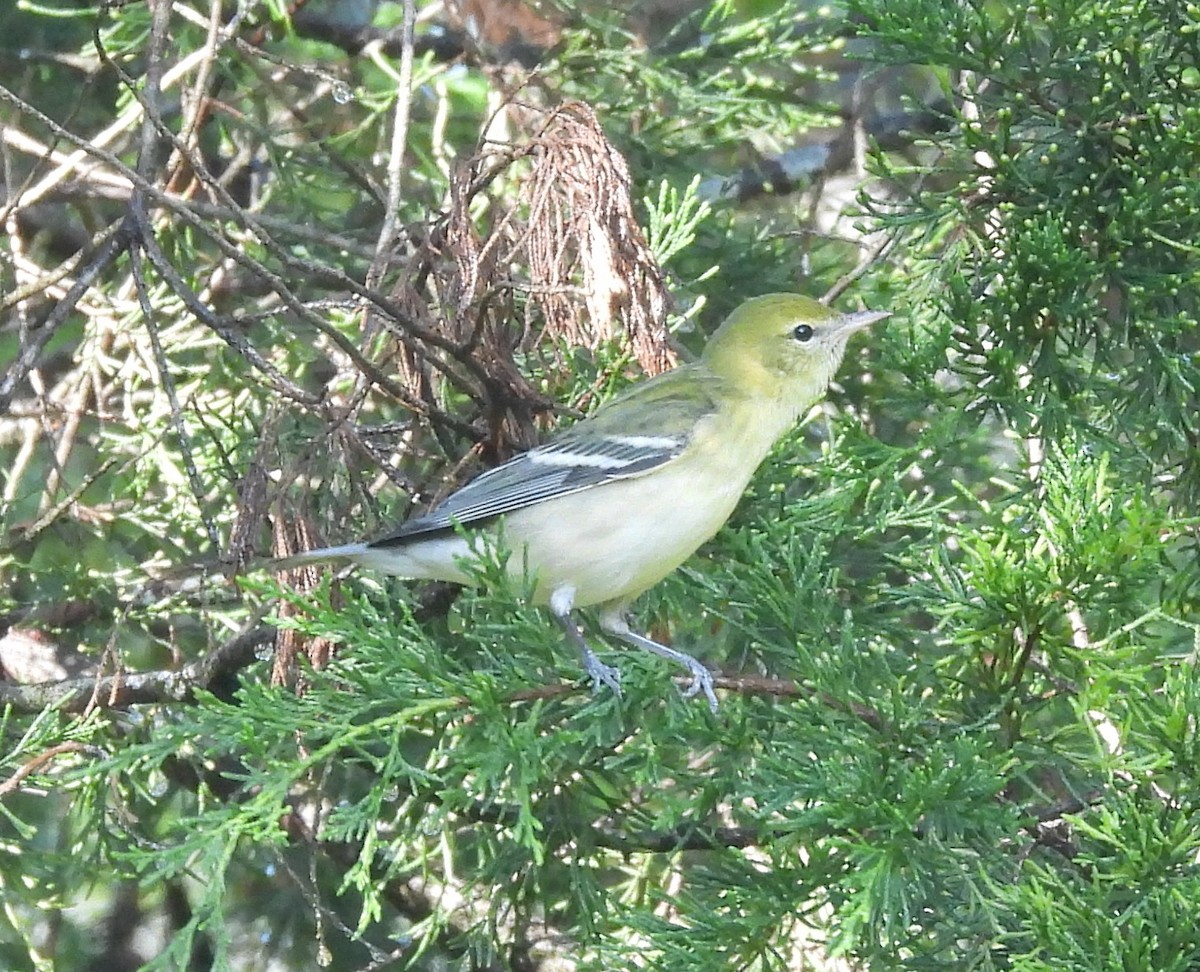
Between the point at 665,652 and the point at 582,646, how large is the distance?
23 centimetres

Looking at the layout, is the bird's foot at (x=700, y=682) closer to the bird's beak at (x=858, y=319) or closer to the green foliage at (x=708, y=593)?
the green foliage at (x=708, y=593)

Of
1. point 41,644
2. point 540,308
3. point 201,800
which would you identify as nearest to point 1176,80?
→ point 540,308

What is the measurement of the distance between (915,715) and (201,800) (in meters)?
1.95

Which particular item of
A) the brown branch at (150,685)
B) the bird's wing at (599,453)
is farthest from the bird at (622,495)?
the brown branch at (150,685)

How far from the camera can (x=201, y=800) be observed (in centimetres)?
370

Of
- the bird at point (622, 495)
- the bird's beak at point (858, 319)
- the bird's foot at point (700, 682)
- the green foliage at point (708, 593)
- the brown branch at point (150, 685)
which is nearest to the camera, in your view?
the green foliage at point (708, 593)

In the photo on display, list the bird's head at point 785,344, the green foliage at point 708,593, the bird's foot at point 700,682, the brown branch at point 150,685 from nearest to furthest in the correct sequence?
1. the green foliage at point 708,593
2. the bird's foot at point 700,682
3. the brown branch at point 150,685
4. the bird's head at point 785,344

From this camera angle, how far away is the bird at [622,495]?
3330mm

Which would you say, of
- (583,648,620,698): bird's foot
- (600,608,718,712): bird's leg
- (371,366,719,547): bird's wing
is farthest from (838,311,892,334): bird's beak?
(583,648,620,698): bird's foot

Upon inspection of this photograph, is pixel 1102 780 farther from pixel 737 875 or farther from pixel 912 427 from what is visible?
pixel 912 427

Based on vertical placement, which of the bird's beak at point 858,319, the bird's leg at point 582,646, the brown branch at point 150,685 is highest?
the bird's beak at point 858,319

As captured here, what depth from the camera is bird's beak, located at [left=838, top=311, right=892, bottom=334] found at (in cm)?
363

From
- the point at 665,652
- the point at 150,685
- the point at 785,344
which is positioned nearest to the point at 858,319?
the point at 785,344

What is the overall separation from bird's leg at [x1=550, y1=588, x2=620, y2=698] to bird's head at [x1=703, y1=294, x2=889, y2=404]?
0.74 m
